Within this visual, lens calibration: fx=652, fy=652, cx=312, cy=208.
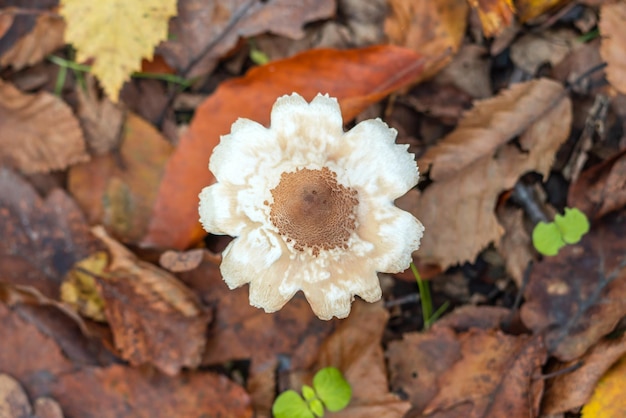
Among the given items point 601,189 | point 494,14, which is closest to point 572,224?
point 601,189

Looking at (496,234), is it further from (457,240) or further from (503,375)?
(503,375)

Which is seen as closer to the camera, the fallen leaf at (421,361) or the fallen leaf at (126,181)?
the fallen leaf at (421,361)

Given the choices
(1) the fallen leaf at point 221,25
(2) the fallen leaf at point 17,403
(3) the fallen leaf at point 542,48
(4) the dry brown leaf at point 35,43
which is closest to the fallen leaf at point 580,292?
(3) the fallen leaf at point 542,48

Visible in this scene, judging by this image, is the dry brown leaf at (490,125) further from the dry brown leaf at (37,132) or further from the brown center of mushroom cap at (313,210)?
the dry brown leaf at (37,132)

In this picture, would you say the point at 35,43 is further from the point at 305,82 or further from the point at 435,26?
the point at 435,26

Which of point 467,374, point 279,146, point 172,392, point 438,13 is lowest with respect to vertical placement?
point 172,392

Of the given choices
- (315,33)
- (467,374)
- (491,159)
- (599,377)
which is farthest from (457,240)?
(315,33)

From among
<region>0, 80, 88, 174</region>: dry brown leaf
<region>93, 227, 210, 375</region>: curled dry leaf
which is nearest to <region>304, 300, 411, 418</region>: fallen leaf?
<region>93, 227, 210, 375</region>: curled dry leaf
